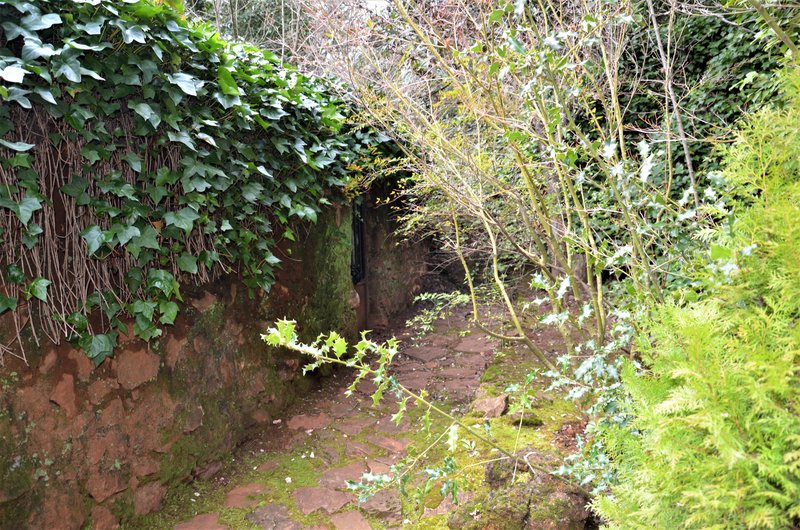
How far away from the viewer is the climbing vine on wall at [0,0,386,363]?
1.81 m

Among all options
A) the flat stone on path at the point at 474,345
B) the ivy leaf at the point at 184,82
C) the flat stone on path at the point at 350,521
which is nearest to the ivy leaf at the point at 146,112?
the ivy leaf at the point at 184,82

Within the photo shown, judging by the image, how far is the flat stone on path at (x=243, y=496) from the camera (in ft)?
8.41

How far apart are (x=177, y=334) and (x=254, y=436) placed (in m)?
0.97

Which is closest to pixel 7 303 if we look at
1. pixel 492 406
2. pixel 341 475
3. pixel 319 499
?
pixel 319 499

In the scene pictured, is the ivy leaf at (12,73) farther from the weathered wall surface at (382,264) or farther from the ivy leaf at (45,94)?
the weathered wall surface at (382,264)

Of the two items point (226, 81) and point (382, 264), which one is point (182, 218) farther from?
point (382, 264)

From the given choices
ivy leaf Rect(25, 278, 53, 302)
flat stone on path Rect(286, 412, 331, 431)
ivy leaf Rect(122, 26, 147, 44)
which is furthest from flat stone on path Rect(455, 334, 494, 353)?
ivy leaf Rect(122, 26, 147, 44)

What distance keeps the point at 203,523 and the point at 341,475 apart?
75 cm

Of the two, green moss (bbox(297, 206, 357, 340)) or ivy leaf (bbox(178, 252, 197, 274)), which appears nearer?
ivy leaf (bbox(178, 252, 197, 274))

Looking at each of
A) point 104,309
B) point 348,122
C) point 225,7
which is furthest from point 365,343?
point 225,7

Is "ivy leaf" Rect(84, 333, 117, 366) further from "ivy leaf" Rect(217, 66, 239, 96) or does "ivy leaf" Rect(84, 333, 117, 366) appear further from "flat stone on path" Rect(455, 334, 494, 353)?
"flat stone on path" Rect(455, 334, 494, 353)

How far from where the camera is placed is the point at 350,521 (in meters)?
2.38

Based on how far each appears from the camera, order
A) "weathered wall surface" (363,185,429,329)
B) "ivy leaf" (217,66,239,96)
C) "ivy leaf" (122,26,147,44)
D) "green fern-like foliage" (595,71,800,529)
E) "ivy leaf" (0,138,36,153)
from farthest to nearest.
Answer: "weathered wall surface" (363,185,429,329), "ivy leaf" (217,66,239,96), "ivy leaf" (122,26,147,44), "ivy leaf" (0,138,36,153), "green fern-like foliage" (595,71,800,529)

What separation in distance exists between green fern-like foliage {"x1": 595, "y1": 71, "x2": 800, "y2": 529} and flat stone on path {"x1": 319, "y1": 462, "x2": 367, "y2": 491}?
1.98 meters
